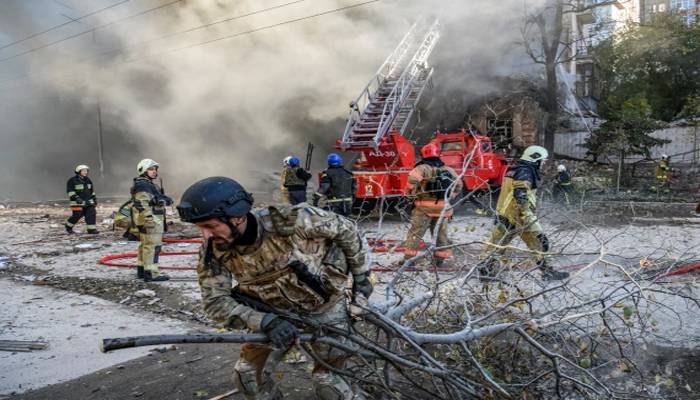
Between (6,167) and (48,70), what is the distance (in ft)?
17.3

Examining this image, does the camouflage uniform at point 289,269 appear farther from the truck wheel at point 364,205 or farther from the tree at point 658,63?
the tree at point 658,63

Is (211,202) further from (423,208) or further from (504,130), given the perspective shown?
(504,130)

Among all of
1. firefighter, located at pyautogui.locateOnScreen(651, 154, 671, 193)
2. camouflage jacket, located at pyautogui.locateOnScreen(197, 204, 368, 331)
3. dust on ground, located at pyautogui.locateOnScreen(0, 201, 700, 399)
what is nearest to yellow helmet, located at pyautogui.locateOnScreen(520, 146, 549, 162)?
dust on ground, located at pyautogui.locateOnScreen(0, 201, 700, 399)

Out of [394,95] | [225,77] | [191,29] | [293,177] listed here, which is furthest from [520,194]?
[191,29]

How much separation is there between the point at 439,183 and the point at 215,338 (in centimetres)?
436

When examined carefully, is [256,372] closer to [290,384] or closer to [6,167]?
[290,384]

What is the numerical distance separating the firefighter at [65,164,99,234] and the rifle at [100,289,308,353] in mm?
8435

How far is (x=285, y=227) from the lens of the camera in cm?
222

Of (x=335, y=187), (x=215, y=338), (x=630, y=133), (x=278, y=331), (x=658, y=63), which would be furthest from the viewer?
(x=658, y=63)

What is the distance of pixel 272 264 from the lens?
88.6 inches

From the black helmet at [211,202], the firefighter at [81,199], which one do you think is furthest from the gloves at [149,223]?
the firefighter at [81,199]

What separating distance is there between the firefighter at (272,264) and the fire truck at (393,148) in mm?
5629

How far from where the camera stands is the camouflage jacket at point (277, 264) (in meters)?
2.23

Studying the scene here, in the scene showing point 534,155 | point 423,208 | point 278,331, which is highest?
point 534,155
